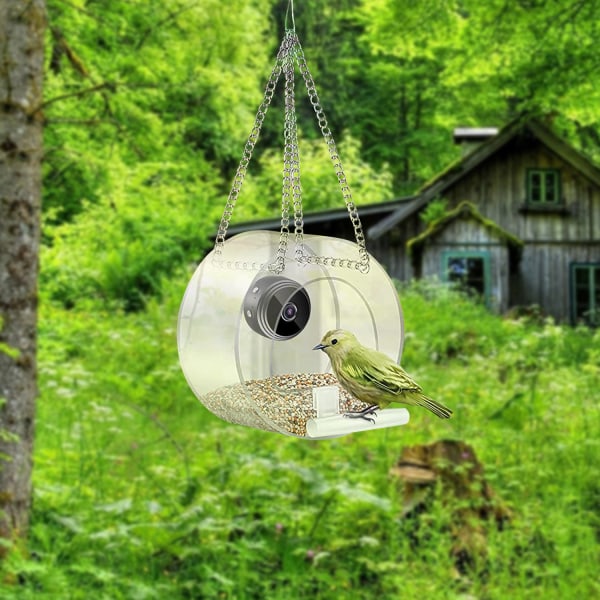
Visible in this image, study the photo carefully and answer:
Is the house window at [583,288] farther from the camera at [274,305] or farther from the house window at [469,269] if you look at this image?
the camera at [274,305]

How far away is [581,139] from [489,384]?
41.4 feet

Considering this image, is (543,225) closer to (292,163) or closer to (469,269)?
(469,269)

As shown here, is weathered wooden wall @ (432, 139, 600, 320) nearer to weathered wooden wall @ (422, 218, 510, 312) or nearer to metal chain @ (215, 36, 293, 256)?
weathered wooden wall @ (422, 218, 510, 312)

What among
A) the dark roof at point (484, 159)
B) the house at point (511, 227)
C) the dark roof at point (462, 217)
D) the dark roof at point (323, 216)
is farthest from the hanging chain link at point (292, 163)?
the dark roof at point (462, 217)

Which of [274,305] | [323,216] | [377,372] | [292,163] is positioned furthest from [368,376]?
[323,216]

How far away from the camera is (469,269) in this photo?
14148 mm

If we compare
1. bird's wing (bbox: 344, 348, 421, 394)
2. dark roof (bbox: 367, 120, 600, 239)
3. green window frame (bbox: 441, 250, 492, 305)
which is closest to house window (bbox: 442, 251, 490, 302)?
green window frame (bbox: 441, 250, 492, 305)

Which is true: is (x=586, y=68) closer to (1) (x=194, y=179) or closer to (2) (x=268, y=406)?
(2) (x=268, y=406)

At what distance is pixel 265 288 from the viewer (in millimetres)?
1871

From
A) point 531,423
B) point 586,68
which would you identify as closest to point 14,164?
point 531,423

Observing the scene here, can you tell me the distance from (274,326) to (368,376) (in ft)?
1.02

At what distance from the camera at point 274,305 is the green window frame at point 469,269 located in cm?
1226

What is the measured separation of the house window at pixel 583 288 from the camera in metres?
14.3

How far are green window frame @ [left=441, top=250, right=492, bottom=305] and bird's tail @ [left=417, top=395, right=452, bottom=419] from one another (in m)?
A: 12.6
